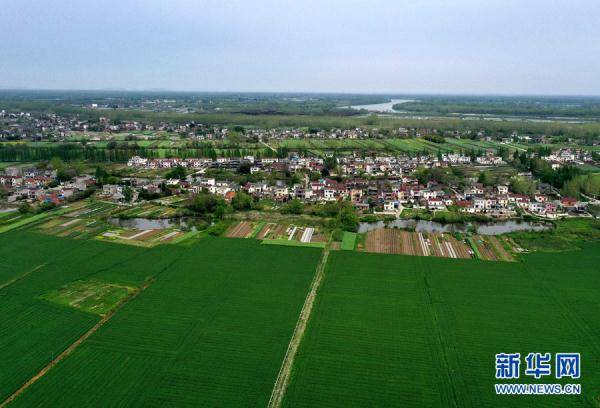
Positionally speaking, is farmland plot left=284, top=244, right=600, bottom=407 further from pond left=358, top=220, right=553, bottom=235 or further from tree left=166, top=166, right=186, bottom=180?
tree left=166, top=166, right=186, bottom=180

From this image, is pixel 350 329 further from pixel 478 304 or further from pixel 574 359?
pixel 574 359

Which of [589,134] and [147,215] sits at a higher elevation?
[589,134]

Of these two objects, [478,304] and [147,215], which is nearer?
[478,304]

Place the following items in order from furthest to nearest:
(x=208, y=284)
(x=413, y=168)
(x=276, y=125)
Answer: (x=276, y=125)
(x=413, y=168)
(x=208, y=284)

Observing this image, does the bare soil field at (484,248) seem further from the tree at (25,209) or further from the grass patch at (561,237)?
the tree at (25,209)

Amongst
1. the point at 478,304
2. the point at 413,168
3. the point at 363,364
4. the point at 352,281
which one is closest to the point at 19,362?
the point at 363,364

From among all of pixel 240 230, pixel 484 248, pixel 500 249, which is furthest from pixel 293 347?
pixel 500 249

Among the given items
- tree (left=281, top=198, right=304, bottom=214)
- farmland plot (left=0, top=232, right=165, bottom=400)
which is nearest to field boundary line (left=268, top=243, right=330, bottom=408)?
farmland plot (left=0, top=232, right=165, bottom=400)

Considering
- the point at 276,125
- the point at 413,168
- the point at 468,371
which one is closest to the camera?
the point at 468,371
